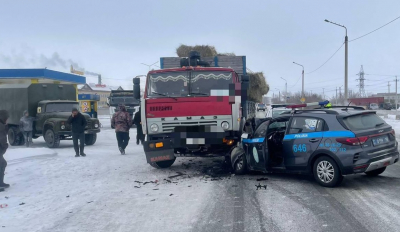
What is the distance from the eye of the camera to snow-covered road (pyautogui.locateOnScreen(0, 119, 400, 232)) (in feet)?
18.7

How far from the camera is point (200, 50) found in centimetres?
1656

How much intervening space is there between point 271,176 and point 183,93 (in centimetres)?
301

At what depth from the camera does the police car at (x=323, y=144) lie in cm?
740

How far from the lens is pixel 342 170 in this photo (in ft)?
24.4

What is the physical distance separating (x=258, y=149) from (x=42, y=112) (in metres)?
11.6

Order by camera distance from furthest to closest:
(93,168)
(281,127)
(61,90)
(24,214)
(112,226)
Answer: (61,90), (93,168), (281,127), (24,214), (112,226)

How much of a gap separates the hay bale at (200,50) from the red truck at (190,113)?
6.66 meters

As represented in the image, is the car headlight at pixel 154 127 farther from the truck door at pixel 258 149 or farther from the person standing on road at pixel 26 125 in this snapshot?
the person standing on road at pixel 26 125

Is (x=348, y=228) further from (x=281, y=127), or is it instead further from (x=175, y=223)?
(x=281, y=127)

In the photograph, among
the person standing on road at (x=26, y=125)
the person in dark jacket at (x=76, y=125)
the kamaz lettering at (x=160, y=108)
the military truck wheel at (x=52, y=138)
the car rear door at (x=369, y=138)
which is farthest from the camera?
the military truck wheel at (x=52, y=138)

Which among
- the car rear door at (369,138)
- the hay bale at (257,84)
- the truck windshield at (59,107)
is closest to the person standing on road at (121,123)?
the truck windshield at (59,107)

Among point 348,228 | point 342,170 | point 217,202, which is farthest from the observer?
point 342,170

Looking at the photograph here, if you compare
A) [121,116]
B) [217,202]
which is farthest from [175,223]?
[121,116]

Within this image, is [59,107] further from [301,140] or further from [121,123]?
[301,140]
